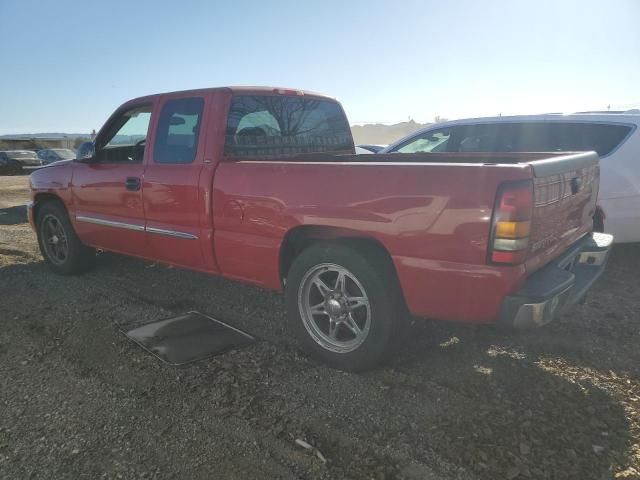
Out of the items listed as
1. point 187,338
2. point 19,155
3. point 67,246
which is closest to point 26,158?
point 19,155

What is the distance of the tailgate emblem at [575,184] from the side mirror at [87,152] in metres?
4.21

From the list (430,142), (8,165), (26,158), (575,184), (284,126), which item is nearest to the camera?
(575,184)

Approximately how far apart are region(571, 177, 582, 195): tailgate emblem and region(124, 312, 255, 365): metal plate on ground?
2417 millimetres

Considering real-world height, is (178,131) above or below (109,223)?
above

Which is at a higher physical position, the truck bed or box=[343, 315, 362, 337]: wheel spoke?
the truck bed

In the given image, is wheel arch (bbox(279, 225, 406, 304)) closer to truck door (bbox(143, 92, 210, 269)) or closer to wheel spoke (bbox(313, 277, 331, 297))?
wheel spoke (bbox(313, 277, 331, 297))

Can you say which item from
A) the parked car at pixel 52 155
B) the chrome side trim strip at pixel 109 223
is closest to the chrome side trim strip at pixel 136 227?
the chrome side trim strip at pixel 109 223

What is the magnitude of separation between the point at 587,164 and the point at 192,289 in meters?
3.59

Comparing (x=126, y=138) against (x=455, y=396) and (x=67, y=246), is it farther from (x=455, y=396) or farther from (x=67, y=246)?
(x=455, y=396)

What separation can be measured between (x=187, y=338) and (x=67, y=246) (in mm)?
2479

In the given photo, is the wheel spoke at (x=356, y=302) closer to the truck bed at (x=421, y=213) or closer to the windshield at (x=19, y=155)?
the truck bed at (x=421, y=213)

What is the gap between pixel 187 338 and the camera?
3594 millimetres

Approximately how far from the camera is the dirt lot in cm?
224

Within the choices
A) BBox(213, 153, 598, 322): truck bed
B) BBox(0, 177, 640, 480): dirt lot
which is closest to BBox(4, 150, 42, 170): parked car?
BBox(0, 177, 640, 480): dirt lot
